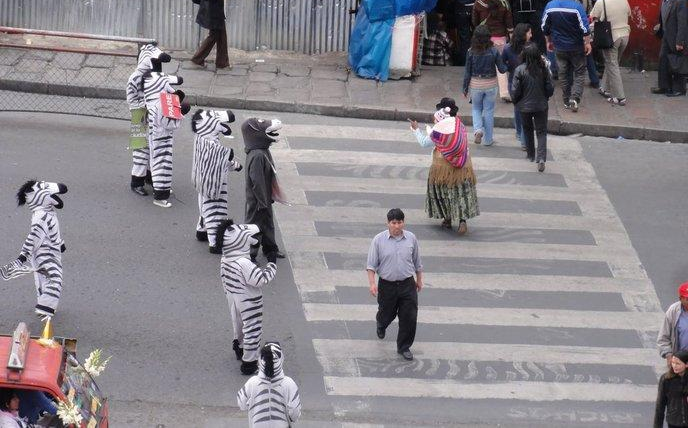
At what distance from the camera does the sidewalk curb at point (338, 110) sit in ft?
60.1

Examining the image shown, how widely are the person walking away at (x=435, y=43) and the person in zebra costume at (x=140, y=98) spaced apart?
238 inches

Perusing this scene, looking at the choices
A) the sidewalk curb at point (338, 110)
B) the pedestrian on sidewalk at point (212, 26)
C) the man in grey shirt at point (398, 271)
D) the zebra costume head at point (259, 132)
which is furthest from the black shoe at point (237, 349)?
the pedestrian on sidewalk at point (212, 26)

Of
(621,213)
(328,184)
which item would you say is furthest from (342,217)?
(621,213)

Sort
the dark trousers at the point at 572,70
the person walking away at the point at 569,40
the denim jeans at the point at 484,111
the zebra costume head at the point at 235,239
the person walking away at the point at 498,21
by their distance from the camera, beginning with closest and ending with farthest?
the zebra costume head at the point at 235,239, the denim jeans at the point at 484,111, the person walking away at the point at 569,40, the dark trousers at the point at 572,70, the person walking away at the point at 498,21

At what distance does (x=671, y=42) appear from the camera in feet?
63.3

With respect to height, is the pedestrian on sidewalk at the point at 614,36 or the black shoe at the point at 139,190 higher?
the pedestrian on sidewalk at the point at 614,36

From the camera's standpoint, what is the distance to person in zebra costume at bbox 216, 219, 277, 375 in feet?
38.1

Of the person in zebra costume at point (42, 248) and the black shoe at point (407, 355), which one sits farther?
the black shoe at point (407, 355)

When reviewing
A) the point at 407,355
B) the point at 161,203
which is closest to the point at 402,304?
the point at 407,355

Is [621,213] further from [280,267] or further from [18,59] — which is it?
[18,59]

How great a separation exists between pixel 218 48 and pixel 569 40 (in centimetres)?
511

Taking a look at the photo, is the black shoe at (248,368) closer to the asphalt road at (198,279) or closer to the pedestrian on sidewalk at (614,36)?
the asphalt road at (198,279)

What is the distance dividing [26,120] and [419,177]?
5.35m

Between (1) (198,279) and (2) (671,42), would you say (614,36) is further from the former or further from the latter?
(1) (198,279)
